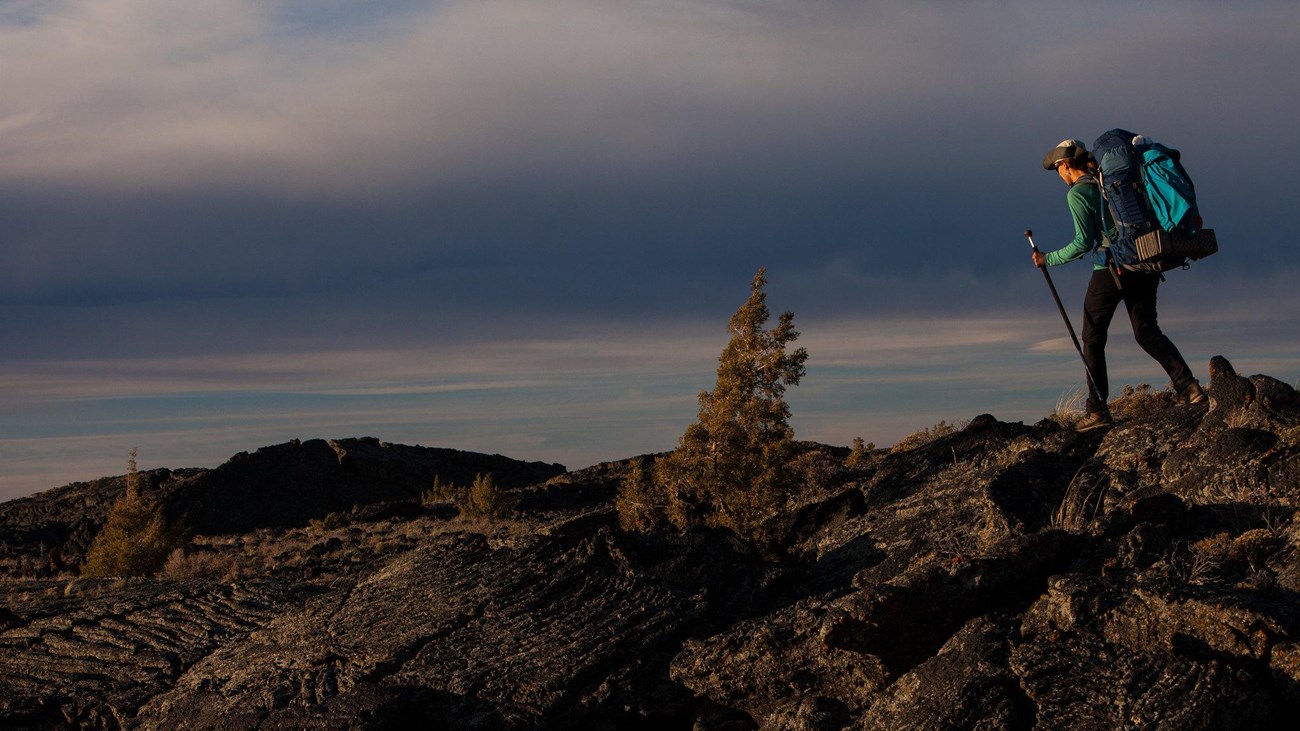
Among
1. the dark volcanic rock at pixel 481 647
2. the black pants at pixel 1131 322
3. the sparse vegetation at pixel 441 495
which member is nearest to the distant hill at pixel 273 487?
the sparse vegetation at pixel 441 495

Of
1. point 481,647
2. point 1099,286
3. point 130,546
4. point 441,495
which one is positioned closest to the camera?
point 481,647

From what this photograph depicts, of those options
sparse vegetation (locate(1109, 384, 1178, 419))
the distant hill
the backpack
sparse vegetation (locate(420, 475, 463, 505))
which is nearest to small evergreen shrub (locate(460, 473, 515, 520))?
sparse vegetation (locate(420, 475, 463, 505))

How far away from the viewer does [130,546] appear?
2736 centimetres

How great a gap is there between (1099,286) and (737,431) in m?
7.64

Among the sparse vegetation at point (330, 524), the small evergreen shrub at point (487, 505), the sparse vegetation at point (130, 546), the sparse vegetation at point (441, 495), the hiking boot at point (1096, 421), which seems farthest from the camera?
the sparse vegetation at point (441, 495)

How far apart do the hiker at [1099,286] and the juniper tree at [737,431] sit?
20.9 ft

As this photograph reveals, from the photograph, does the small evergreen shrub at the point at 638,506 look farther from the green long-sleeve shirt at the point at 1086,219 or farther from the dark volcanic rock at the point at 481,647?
the green long-sleeve shirt at the point at 1086,219

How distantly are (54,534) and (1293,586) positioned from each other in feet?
146

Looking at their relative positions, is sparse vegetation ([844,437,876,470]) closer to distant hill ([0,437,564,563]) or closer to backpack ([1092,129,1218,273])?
backpack ([1092,129,1218,273])

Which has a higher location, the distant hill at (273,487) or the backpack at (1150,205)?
the backpack at (1150,205)

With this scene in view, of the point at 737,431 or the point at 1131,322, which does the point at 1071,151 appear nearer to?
the point at 1131,322

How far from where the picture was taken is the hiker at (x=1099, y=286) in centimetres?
1276

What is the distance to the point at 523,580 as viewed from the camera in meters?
10.9

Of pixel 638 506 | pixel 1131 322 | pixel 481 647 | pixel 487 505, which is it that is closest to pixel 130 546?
pixel 487 505
